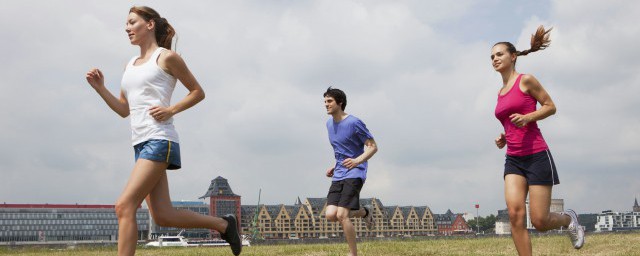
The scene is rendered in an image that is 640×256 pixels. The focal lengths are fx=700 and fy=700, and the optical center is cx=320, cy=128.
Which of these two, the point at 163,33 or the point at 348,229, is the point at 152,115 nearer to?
the point at 163,33

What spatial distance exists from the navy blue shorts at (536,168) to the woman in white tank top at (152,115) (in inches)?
121

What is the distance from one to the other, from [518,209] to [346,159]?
3.24 metres

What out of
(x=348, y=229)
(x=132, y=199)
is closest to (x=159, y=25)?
(x=132, y=199)

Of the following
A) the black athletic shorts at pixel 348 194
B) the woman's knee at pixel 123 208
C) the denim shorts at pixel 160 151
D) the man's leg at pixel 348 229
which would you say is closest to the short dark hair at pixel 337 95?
the black athletic shorts at pixel 348 194

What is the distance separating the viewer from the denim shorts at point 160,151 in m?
5.42

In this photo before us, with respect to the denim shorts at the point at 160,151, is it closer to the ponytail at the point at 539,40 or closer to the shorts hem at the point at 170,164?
the shorts hem at the point at 170,164

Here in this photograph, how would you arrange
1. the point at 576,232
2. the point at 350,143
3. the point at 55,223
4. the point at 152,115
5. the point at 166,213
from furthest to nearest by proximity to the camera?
the point at 55,223, the point at 350,143, the point at 576,232, the point at 166,213, the point at 152,115

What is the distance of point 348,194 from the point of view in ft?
31.2

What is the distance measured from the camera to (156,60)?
224 inches

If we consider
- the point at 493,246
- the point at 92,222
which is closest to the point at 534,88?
the point at 493,246

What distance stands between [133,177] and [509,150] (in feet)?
11.8

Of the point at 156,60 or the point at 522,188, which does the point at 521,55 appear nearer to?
the point at 522,188

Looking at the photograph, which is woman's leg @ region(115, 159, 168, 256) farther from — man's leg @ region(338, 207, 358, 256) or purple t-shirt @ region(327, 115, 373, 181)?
purple t-shirt @ region(327, 115, 373, 181)

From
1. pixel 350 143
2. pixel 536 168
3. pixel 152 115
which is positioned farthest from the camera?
pixel 350 143
